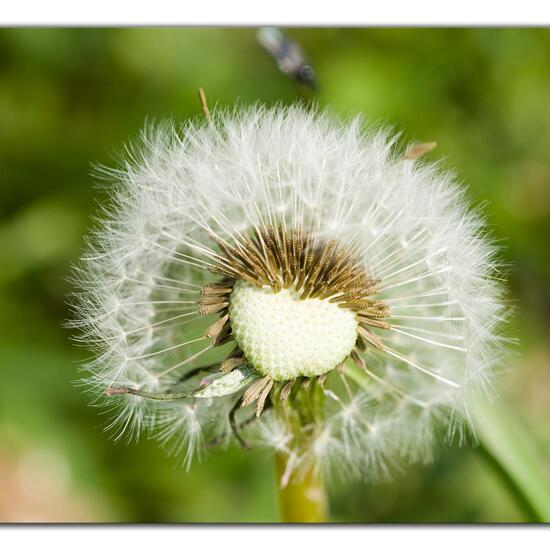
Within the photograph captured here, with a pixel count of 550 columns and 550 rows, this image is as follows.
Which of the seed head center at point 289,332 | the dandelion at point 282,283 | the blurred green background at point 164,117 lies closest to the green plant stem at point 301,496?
the dandelion at point 282,283

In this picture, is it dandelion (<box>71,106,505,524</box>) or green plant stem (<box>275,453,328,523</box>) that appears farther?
green plant stem (<box>275,453,328,523</box>)

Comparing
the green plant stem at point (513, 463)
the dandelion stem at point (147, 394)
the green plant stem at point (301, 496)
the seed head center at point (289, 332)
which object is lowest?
the green plant stem at point (301, 496)

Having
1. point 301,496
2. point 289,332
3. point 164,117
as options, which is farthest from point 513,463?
point 164,117

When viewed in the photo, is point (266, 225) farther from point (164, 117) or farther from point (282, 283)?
point (164, 117)

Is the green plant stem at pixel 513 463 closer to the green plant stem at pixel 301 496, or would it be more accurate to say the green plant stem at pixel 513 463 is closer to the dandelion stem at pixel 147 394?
the green plant stem at pixel 301 496

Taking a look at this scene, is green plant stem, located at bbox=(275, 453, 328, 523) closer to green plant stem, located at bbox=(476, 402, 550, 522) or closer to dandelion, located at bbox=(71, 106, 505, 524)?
dandelion, located at bbox=(71, 106, 505, 524)

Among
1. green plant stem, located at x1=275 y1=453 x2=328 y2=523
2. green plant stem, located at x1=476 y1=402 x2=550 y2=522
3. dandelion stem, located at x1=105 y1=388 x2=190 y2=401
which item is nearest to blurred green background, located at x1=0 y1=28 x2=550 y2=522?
green plant stem, located at x1=476 y1=402 x2=550 y2=522
